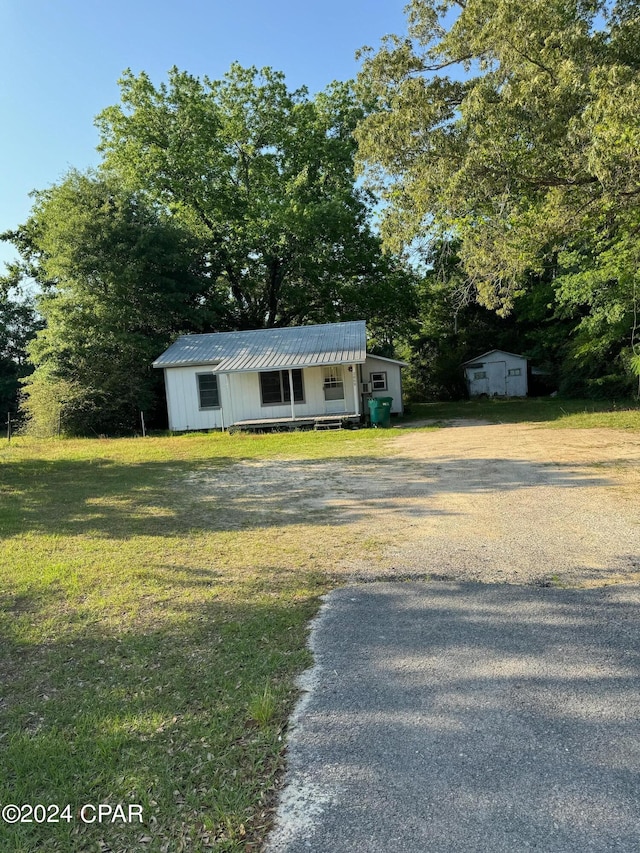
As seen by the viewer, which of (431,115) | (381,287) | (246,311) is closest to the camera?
(431,115)

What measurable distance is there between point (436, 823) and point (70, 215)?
910 inches

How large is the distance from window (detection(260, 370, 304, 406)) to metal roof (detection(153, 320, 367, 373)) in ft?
2.58

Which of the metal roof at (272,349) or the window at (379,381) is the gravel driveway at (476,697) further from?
the window at (379,381)

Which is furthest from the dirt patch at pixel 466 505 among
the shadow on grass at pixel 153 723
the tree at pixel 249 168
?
the tree at pixel 249 168

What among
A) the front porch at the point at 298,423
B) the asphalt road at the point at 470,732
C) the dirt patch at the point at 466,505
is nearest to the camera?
the asphalt road at the point at 470,732

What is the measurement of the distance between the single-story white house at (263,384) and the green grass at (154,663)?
11377 mm

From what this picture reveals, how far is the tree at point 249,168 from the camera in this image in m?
27.0

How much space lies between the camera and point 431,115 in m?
9.70

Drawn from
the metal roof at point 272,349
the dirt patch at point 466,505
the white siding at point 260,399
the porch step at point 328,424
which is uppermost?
the metal roof at point 272,349

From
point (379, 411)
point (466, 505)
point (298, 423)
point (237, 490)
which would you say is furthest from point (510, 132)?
point (298, 423)

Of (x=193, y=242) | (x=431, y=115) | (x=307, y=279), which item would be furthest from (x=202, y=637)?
(x=307, y=279)

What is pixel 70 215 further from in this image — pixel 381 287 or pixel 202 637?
pixel 202 637

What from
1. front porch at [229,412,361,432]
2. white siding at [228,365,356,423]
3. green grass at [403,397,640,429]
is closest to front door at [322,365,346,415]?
white siding at [228,365,356,423]

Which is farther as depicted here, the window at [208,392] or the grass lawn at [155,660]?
the window at [208,392]
